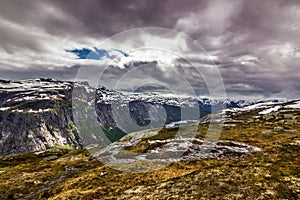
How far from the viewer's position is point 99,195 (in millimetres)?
37406

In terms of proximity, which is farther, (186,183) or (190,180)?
(190,180)

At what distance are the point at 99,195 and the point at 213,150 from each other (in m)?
33.7

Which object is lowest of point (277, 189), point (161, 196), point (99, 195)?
point (99, 195)

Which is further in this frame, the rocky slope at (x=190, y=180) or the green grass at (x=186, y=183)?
the rocky slope at (x=190, y=180)

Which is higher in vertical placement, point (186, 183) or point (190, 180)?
point (190, 180)

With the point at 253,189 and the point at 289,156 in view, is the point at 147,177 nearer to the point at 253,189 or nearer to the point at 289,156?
the point at 253,189

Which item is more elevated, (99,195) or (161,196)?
(161,196)

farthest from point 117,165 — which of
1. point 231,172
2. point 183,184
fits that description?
point 231,172

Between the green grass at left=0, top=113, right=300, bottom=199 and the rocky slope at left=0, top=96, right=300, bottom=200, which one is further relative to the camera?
the rocky slope at left=0, top=96, right=300, bottom=200

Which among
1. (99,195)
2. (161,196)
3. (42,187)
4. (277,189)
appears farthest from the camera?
(42,187)

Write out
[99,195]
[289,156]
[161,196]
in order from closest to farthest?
1. [161,196]
2. [99,195]
3. [289,156]

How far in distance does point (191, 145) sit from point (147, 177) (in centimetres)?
2597

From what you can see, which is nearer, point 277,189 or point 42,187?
point 277,189

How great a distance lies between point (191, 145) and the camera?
6481 cm
